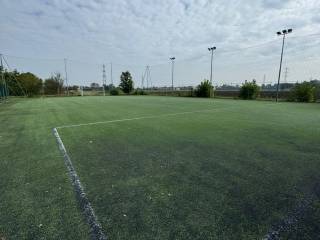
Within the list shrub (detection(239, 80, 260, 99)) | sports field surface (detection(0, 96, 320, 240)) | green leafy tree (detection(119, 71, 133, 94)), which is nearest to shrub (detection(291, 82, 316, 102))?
shrub (detection(239, 80, 260, 99))

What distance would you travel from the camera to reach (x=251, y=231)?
1.96 metres

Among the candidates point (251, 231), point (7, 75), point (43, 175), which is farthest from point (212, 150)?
point (7, 75)

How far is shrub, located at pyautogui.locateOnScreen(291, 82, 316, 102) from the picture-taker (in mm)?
21375

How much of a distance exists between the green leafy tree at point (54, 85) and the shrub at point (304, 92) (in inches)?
1923

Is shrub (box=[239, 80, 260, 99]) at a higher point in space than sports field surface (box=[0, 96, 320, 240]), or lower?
higher

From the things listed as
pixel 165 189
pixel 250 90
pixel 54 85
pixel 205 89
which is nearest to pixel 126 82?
pixel 54 85

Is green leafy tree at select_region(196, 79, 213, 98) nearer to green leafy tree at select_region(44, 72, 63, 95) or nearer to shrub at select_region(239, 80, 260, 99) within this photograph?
shrub at select_region(239, 80, 260, 99)

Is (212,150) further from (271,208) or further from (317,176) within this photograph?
(271,208)

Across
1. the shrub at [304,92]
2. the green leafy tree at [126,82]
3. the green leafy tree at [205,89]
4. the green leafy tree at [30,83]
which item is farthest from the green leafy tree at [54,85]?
the shrub at [304,92]

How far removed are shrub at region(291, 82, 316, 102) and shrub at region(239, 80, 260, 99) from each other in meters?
4.39

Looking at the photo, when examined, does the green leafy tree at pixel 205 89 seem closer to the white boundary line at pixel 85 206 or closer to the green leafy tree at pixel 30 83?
the white boundary line at pixel 85 206

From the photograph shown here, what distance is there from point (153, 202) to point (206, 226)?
705 millimetres

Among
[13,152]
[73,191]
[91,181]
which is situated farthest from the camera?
[13,152]

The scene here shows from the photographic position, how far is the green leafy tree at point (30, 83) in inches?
1642
